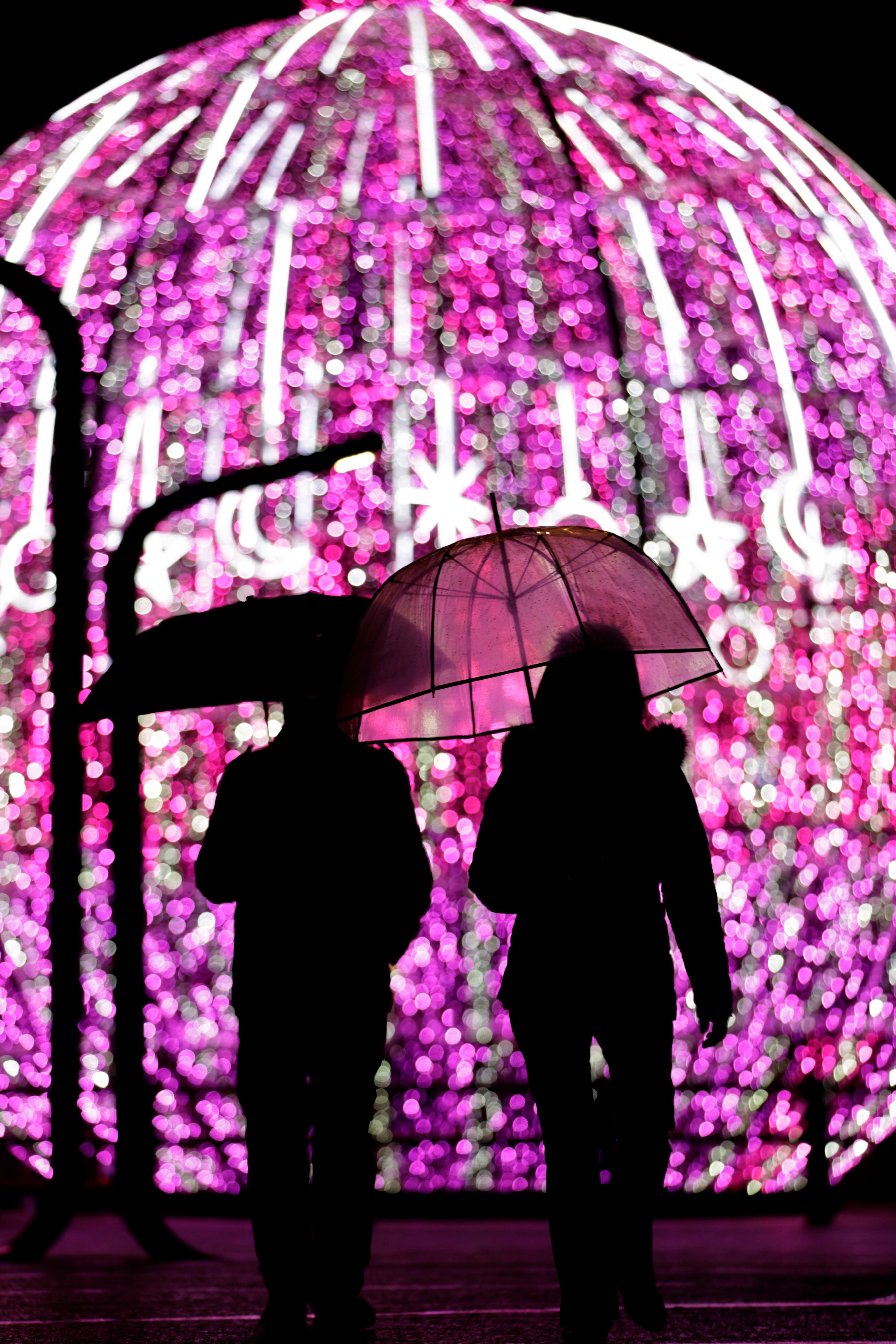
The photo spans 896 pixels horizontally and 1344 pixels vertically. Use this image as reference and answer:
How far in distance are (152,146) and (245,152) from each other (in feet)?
1.34

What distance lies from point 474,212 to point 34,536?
6.19 feet

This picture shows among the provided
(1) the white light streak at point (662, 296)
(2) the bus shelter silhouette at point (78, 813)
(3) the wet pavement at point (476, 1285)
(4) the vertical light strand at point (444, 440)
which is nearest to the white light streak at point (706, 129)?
(1) the white light streak at point (662, 296)

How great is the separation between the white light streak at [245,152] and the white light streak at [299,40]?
22 cm

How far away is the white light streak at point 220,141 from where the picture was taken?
567 cm

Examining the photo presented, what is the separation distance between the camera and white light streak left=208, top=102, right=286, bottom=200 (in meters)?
5.67

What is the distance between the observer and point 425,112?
19.0 ft

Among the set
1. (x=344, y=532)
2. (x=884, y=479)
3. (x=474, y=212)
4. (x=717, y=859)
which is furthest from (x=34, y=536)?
(x=884, y=479)

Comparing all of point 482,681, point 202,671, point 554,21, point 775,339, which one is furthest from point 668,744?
point 554,21

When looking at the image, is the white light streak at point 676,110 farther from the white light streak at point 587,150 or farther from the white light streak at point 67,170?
the white light streak at point 67,170

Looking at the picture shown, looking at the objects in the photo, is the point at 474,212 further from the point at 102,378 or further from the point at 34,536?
the point at 34,536

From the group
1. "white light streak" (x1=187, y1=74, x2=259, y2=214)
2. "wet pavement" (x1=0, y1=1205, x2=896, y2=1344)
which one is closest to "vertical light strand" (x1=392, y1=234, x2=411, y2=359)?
"white light streak" (x1=187, y1=74, x2=259, y2=214)

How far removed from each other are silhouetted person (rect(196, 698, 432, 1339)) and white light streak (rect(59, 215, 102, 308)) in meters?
2.54

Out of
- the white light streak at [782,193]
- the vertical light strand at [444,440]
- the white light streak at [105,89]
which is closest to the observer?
the vertical light strand at [444,440]

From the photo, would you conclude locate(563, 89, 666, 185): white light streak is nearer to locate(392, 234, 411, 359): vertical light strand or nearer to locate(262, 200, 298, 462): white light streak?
locate(392, 234, 411, 359): vertical light strand
